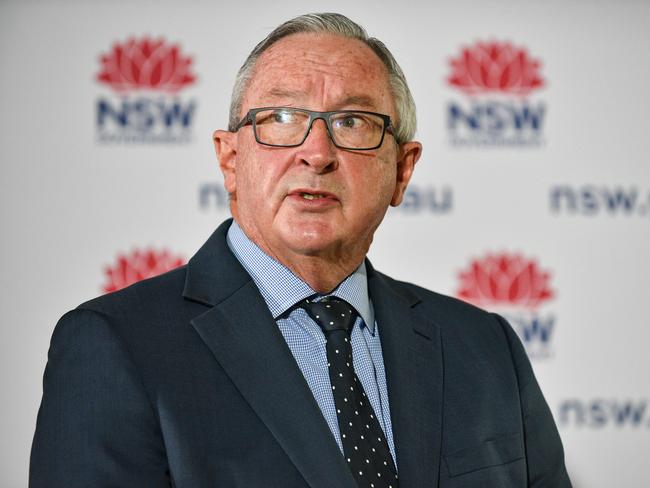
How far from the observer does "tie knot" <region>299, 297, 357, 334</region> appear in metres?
→ 1.62

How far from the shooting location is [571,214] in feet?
9.76

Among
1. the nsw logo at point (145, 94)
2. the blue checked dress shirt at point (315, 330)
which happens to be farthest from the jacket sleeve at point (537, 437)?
the nsw logo at point (145, 94)

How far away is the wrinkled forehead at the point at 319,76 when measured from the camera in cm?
162

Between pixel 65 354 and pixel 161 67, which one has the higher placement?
pixel 161 67

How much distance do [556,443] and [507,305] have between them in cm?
119

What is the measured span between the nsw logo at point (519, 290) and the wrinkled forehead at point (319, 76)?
1.33 meters

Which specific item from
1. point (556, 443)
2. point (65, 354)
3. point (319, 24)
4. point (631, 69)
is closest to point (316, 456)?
point (65, 354)

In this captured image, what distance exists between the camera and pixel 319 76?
163 cm

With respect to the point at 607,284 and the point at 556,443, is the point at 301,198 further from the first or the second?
the point at 607,284

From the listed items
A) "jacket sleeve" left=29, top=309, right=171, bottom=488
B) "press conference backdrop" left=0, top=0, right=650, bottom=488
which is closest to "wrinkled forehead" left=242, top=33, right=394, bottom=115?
"jacket sleeve" left=29, top=309, right=171, bottom=488

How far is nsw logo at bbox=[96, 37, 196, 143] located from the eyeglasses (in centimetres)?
130

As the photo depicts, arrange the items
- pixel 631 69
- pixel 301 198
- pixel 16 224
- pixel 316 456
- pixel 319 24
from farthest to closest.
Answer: pixel 631 69
pixel 16 224
pixel 319 24
pixel 301 198
pixel 316 456

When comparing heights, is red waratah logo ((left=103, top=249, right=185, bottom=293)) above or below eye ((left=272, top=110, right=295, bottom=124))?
below

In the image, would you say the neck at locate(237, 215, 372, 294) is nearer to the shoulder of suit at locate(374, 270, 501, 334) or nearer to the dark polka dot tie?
the dark polka dot tie
